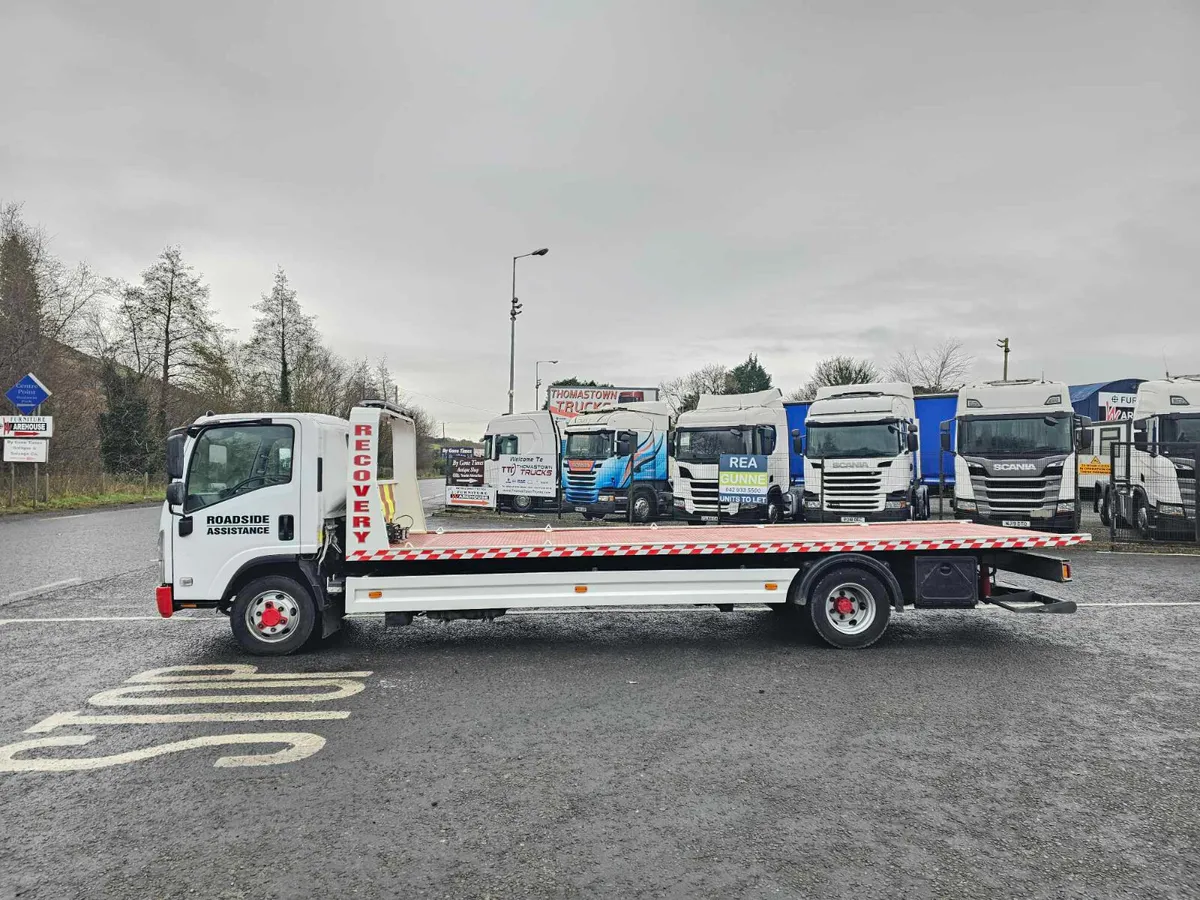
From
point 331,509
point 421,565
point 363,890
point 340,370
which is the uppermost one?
point 340,370

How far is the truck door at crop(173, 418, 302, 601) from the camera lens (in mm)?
6246

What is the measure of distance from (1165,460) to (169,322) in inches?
1688

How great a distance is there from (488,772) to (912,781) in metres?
2.29

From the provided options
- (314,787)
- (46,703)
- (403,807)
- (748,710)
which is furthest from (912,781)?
(46,703)

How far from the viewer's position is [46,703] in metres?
5.23

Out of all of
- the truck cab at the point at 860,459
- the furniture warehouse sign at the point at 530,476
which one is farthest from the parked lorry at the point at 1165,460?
the furniture warehouse sign at the point at 530,476

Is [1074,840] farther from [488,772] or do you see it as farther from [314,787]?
[314,787]

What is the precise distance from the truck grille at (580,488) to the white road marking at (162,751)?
1580cm

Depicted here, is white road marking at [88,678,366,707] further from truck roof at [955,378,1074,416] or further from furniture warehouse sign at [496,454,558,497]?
furniture warehouse sign at [496,454,558,497]

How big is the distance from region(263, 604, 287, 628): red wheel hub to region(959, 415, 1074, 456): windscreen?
1370cm

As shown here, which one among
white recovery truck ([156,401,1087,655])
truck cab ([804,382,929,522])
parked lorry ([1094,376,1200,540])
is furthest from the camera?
truck cab ([804,382,929,522])

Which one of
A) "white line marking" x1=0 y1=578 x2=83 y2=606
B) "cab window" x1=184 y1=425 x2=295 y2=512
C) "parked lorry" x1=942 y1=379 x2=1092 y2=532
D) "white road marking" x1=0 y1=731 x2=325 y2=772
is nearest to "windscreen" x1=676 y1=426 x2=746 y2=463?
"parked lorry" x1=942 y1=379 x2=1092 y2=532

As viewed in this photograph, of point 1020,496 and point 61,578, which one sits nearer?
point 61,578

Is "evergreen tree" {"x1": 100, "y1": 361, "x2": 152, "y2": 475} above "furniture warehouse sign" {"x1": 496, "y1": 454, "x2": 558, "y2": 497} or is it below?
above
